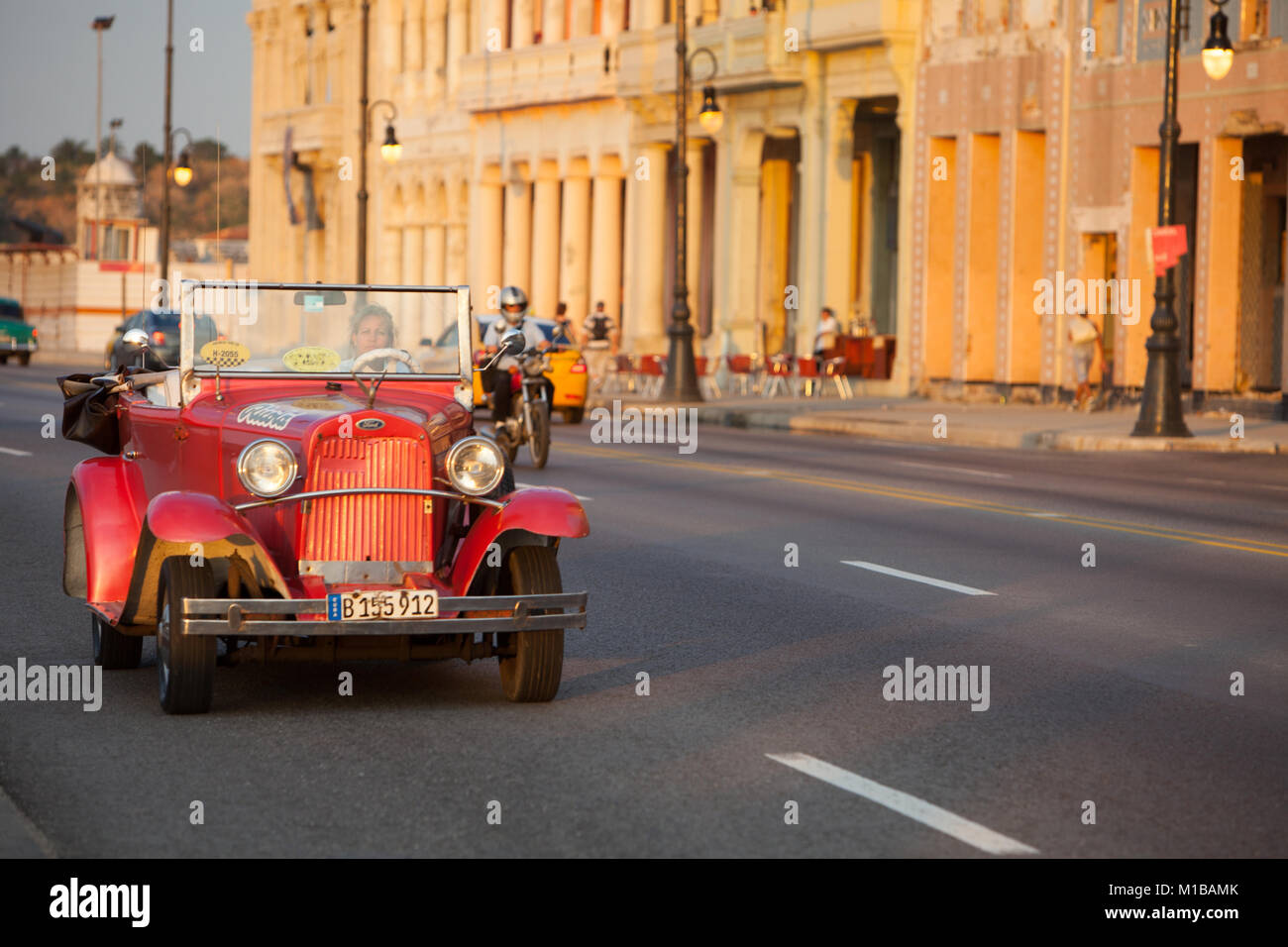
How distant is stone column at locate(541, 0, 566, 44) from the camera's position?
58.3 metres

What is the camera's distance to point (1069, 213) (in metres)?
37.9

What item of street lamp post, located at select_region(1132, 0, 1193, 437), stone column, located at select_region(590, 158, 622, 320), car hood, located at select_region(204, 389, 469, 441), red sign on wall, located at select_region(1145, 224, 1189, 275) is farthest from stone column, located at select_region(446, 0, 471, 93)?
car hood, located at select_region(204, 389, 469, 441)

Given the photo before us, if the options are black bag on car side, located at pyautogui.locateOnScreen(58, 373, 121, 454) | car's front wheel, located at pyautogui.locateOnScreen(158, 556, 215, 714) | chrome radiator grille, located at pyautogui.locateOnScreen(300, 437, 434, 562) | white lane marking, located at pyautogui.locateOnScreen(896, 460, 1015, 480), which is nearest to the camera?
car's front wheel, located at pyautogui.locateOnScreen(158, 556, 215, 714)

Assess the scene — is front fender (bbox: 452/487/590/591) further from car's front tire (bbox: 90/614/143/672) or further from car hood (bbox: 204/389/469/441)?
car's front tire (bbox: 90/614/143/672)

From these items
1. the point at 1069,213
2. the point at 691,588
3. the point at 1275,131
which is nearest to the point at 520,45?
the point at 1069,213

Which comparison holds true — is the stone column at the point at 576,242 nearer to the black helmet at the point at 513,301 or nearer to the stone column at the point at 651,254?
the stone column at the point at 651,254

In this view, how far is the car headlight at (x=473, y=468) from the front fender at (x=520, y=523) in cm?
11

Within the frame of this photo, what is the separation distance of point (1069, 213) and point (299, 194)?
42164mm

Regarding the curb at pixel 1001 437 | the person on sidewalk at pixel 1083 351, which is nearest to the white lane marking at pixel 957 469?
the curb at pixel 1001 437

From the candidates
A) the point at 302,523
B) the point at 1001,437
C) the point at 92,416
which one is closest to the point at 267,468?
the point at 302,523

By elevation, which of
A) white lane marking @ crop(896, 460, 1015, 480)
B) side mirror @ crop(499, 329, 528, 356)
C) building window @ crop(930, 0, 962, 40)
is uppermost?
building window @ crop(930, 0, 962, 40)

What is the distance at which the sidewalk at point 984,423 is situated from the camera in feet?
93.9

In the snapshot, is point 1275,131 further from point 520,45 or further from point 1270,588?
point 520,45

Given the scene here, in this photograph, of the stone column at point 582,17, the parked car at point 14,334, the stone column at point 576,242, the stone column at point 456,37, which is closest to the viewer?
the stone column at point 582,17
